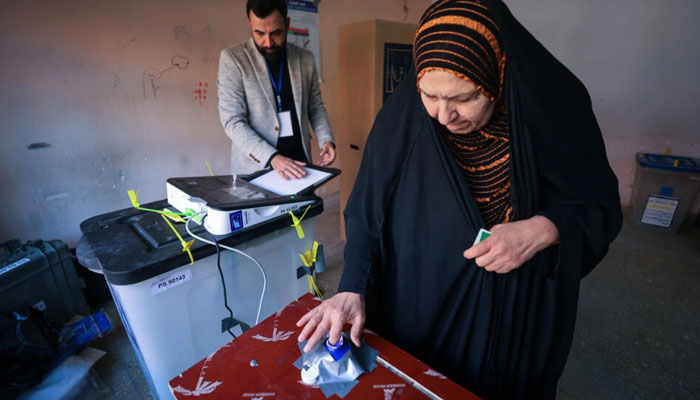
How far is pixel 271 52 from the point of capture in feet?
5.24

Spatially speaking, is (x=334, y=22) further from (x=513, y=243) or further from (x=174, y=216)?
(x=513, y=243)

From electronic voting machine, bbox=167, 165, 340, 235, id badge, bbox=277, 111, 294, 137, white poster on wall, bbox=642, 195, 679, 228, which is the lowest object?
white poster on wall, bbox=642, 195, 679, 228

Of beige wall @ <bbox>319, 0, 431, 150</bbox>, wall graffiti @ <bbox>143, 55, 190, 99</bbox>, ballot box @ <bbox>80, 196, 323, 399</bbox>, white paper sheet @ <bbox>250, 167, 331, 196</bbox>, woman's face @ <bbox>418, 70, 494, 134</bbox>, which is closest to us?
woman's face @ <bbox>418, 70, 494, 134</bbox>

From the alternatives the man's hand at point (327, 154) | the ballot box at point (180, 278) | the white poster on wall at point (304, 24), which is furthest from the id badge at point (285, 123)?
the white poster on wall at point (304, 24)

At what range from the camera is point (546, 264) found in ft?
2.30

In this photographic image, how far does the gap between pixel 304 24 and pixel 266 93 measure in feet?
5.09

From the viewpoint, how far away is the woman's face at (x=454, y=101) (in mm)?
559

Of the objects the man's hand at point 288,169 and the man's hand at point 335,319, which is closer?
the man's hand at point 335,319

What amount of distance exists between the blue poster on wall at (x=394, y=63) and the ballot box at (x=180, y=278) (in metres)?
1.45

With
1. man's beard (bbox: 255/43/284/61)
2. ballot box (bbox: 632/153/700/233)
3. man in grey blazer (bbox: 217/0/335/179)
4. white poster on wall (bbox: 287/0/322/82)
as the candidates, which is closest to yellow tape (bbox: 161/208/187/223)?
man in grey blazer (bbox: 217/0/335/179)

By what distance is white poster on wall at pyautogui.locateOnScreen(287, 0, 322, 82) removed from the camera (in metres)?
2.77

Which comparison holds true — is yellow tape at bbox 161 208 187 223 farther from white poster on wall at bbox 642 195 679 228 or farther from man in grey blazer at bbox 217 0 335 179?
white poster on wall at bbox 642 195 679 228

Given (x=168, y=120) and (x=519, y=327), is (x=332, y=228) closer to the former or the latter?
(x=168, y=120)

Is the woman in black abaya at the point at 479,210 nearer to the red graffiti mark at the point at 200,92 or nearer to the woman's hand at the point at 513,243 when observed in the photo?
the woman's hand at the point at 513,243
